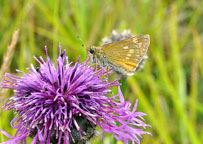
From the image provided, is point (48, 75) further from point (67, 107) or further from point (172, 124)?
point (172, 124)

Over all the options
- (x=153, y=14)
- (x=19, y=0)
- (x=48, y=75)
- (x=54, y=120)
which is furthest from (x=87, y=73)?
(x=153, y=14)

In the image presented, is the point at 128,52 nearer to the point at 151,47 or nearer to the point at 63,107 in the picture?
the point at 63,107

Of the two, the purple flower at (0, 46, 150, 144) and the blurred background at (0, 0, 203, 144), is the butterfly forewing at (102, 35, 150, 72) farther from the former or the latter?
the blurred background at (0, 0, 203, 144)

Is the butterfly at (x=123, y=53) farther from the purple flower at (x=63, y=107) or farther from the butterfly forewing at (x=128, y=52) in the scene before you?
the purple flower at (x=63, y=107)

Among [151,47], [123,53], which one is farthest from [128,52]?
[151,47]

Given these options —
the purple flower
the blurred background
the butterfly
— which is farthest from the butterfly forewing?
the blurred background

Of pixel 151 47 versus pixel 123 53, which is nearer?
pixel 123 53
